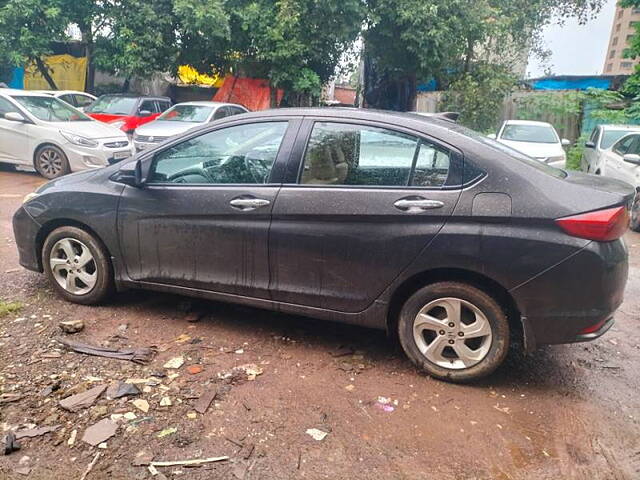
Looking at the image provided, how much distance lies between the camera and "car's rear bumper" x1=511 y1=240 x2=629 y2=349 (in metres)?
2.90

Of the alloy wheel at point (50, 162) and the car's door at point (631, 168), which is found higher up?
the car's door at point (631, 168)

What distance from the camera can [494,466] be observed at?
256 centimetres

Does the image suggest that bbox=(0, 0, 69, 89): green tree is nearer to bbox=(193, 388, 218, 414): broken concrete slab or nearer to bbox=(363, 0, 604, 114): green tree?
bbox=(363, 0, 604, 114): green tree

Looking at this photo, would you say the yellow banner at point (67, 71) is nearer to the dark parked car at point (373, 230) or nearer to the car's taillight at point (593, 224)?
the dark parked car at point (373, 230)

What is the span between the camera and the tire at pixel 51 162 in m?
9.74

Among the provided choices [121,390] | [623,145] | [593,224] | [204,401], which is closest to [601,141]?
[623,145]

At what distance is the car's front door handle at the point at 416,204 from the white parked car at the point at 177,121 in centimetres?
855

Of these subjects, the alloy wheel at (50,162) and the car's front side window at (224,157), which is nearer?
the car's front side window at (224,157)

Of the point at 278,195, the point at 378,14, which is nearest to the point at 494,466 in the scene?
the point at 278,195

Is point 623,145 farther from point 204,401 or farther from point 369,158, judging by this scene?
point 204,401

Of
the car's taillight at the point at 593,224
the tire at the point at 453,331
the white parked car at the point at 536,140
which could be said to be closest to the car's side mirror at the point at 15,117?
the tire at the point at 453,331

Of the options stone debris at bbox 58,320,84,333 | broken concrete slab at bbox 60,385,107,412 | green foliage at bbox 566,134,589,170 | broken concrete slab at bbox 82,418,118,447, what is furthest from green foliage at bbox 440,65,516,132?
broken concrete slab at bbox 82,418,118,447

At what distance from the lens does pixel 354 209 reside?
3.25 m

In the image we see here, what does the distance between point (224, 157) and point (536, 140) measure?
9.94 m
